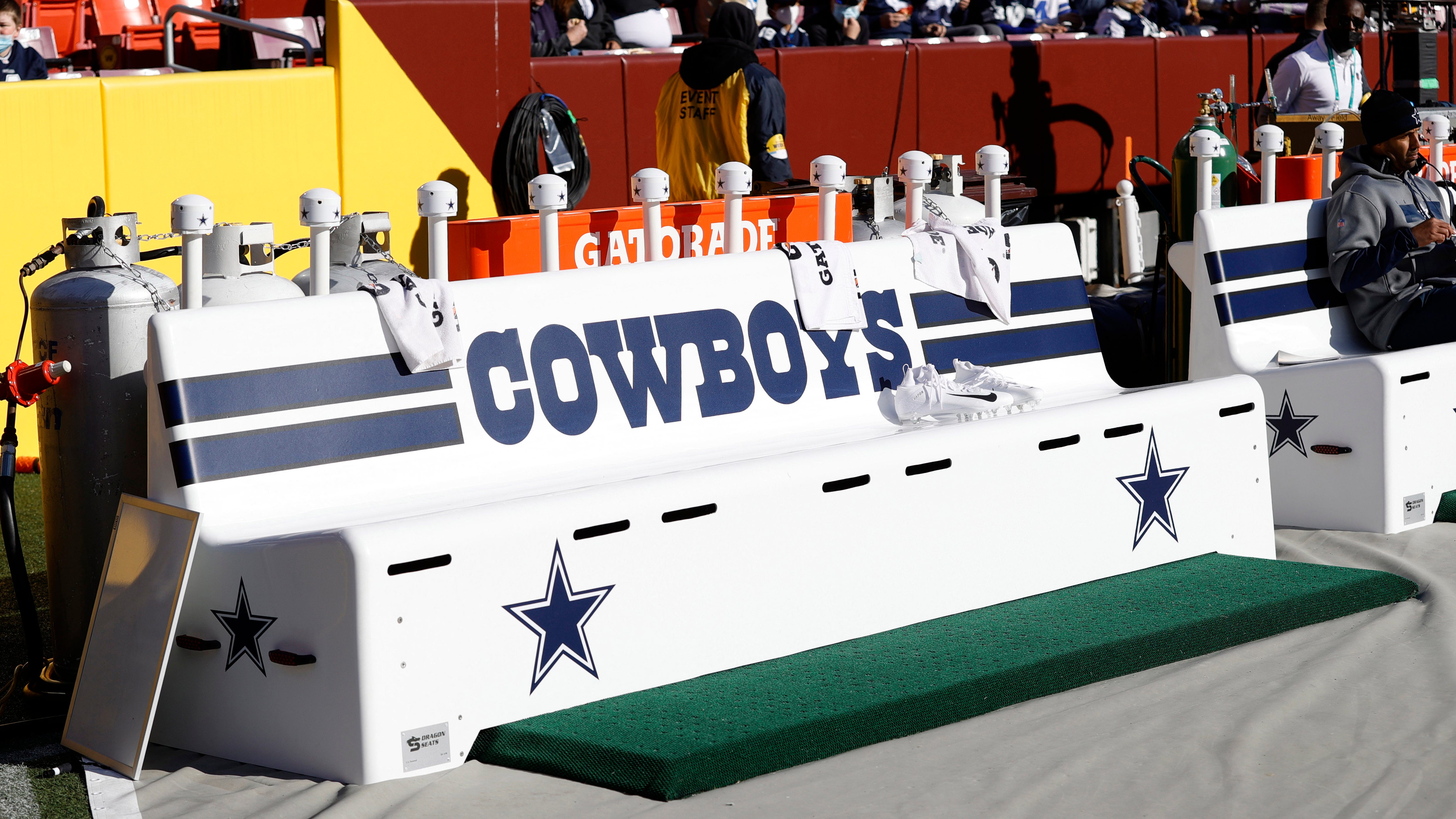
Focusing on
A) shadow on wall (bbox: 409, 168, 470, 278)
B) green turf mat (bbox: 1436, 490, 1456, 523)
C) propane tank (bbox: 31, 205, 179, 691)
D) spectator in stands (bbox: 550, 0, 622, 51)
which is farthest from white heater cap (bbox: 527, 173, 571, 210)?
spectator in stands (bbox: 550, 0, 622, 51)

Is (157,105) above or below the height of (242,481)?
above

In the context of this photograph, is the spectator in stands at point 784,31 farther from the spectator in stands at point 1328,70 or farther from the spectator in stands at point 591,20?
the spectator in stands at point 1328,70

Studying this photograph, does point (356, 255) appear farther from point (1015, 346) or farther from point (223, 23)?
point (223, 23)

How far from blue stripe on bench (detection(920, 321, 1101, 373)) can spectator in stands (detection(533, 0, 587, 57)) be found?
6948 mm

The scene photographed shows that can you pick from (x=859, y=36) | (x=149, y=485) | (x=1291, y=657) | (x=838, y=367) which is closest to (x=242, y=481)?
(x=149, y=485)

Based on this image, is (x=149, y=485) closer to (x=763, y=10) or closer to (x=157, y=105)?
(x=157, y=105)

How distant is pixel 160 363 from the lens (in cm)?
431

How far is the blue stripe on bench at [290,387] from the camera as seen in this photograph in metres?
4.33

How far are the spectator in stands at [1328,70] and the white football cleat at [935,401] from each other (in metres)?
6.83

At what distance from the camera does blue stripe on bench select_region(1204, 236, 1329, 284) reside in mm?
6664

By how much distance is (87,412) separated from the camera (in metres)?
4.48

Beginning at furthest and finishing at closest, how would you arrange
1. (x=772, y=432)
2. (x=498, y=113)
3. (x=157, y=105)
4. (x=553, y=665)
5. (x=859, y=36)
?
(x=859, y=36) < (x=498, y=113) < (x=157, y=105) < (x=772, y=432) < (x=553, y=665)

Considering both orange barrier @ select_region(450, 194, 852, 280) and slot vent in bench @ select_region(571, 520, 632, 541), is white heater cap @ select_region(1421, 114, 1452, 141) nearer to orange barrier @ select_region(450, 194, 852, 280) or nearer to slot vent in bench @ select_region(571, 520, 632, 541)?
orange barrier @ select_region(450, 194, 852, 280)

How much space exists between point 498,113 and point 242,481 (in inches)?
246
